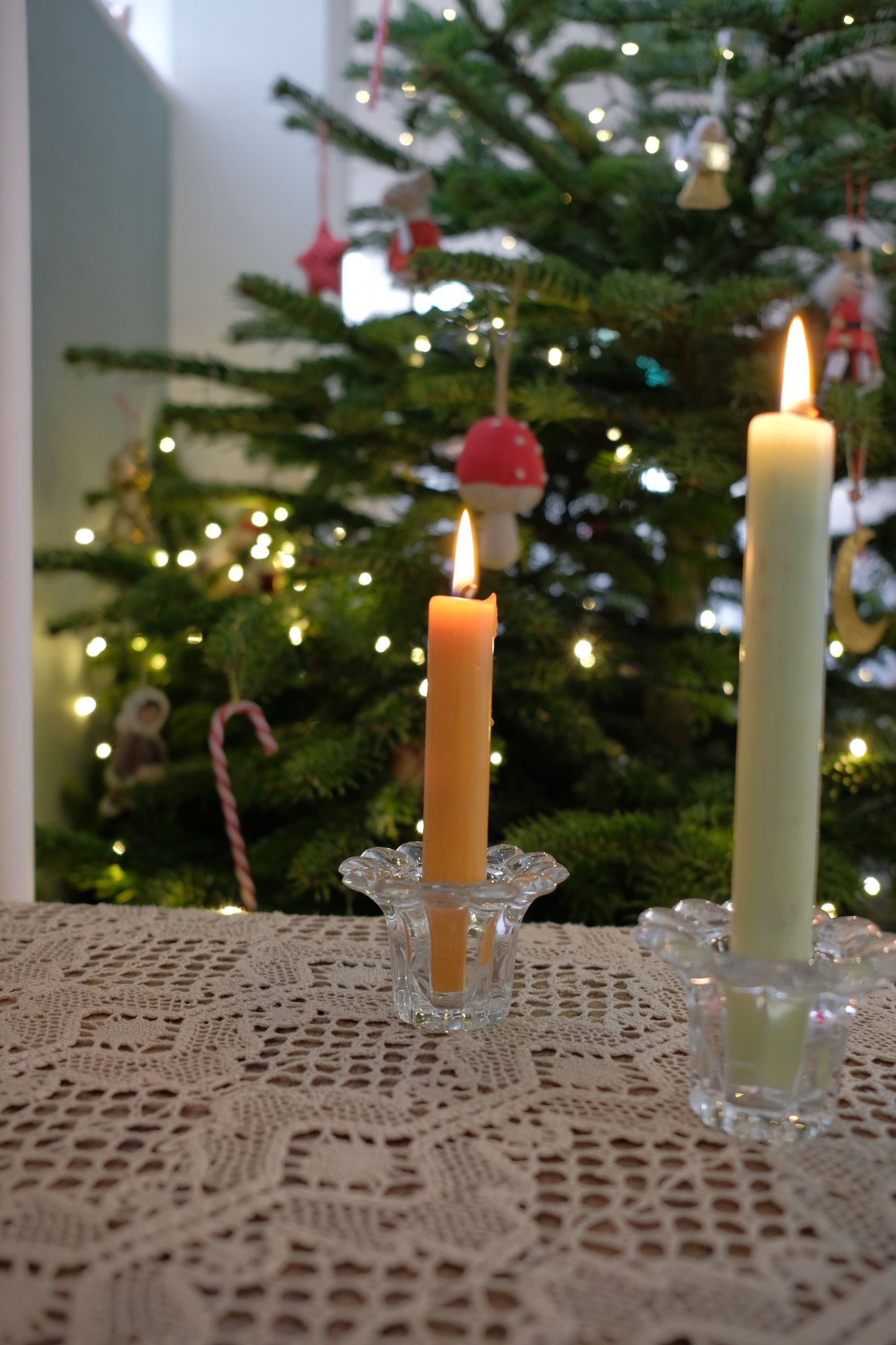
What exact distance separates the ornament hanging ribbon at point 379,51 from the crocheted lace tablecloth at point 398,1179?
4.09ft

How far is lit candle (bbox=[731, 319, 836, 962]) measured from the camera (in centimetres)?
31

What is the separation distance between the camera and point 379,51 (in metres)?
1.31

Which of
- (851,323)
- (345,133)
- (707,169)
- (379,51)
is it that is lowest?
(851,323)

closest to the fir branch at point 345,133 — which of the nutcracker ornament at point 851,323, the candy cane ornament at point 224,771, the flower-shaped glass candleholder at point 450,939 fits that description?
the nutcracker ornament at point 851,323

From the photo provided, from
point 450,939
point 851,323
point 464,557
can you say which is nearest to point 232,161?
point 851,323

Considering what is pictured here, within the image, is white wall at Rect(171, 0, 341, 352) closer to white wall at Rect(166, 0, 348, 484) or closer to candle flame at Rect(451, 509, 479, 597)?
white wall at Rect(166, 0, 348, 484)

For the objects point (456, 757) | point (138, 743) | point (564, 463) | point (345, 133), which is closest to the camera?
point (456, 757)

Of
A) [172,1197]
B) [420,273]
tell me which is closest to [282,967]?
[172,1197]

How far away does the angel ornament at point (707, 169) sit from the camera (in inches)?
40.6

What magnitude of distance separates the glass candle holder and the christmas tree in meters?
0.60

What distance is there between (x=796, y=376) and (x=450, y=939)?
232mm

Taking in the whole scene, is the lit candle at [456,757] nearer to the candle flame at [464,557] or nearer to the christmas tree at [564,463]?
the candle flame at [464,557]

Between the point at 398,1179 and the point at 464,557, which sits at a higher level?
the point at 464,557

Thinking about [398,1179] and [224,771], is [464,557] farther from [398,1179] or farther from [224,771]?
[224,771]
